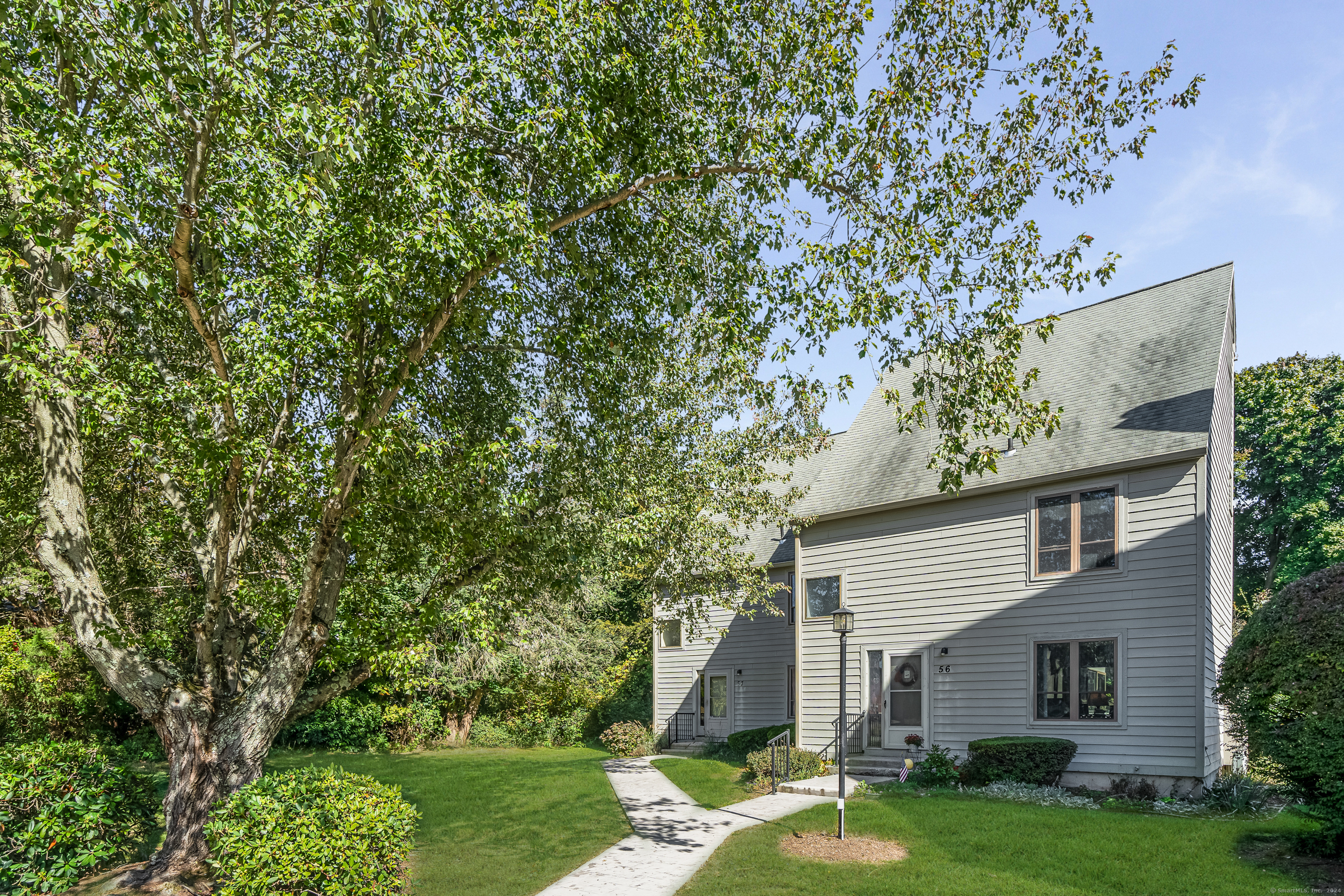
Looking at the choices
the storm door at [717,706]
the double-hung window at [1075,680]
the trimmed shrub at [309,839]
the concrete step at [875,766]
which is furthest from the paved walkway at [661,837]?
the storm door at [717,706]

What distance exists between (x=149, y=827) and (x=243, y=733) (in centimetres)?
189

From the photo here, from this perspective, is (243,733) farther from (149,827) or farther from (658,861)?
(658,861)

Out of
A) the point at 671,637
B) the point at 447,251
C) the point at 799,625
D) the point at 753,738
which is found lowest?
the point at 753,738

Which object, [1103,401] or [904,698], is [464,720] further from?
[1103,401]

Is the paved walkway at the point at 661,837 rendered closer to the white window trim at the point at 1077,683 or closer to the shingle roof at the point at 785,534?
the white window trim at the point at 1077,683

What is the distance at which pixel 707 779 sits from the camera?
1576 cm

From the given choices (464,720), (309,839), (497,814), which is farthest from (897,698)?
(464,720)

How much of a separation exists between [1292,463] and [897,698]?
21.2m

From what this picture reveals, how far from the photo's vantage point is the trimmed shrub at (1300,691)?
8109 millimetres

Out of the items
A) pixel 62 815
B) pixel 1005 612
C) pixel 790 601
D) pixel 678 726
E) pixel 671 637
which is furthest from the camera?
pixel 671 637

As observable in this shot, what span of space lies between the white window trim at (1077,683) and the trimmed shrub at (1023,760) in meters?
0.29

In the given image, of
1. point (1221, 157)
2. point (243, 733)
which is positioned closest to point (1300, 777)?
point (1221, 157)

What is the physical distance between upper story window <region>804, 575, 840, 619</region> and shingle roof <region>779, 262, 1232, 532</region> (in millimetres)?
1451

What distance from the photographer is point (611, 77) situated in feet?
23.1
